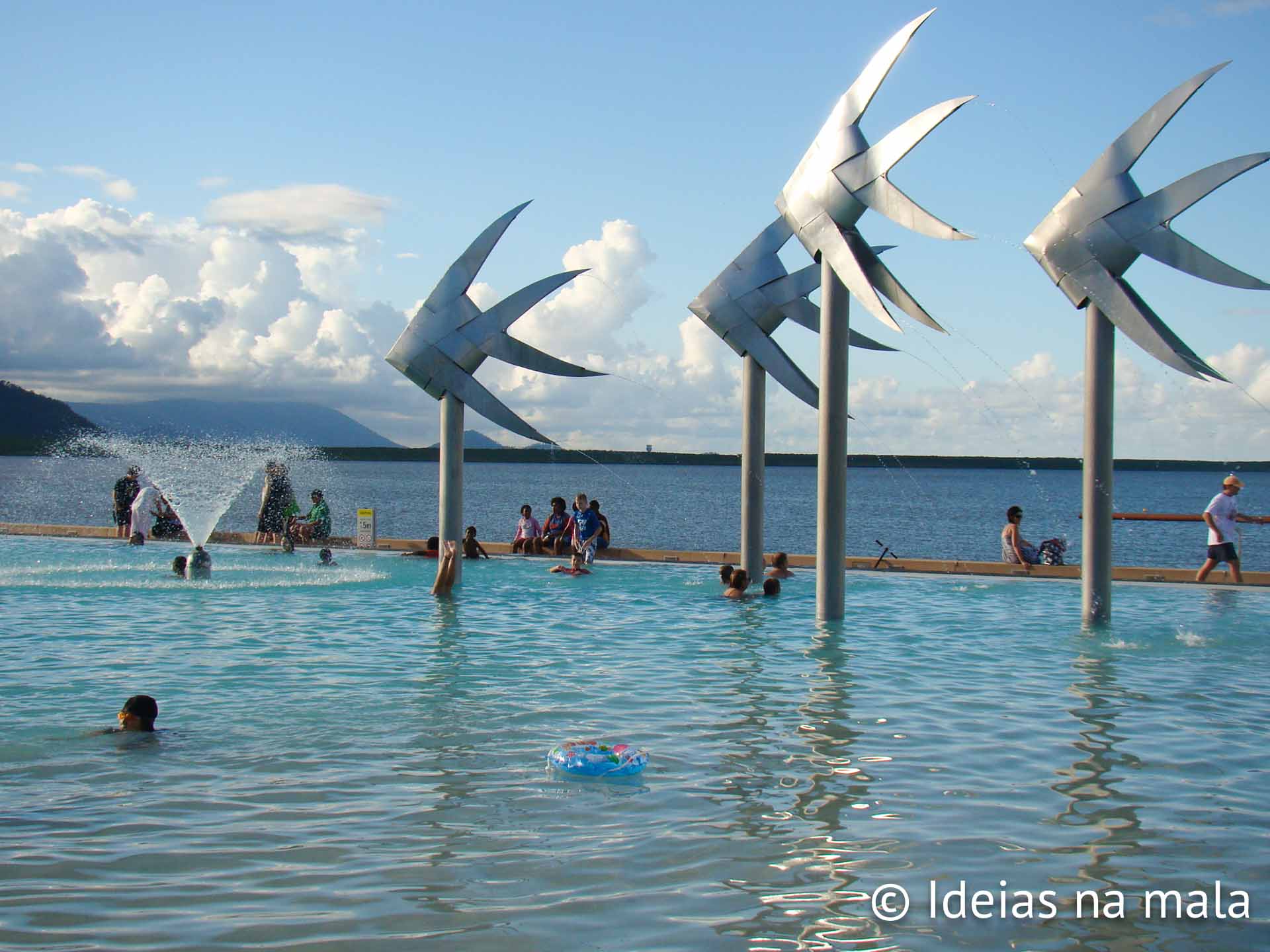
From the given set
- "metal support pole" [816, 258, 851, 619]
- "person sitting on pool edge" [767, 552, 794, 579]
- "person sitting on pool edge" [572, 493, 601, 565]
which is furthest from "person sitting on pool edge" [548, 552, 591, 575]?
"metal support pole" [816, 258, 851, 619]

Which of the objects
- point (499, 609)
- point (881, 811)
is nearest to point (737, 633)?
point (499, 609)

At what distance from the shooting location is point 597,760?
26.4ft

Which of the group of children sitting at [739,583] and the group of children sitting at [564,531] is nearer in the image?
the group of children sitting at [739,583]

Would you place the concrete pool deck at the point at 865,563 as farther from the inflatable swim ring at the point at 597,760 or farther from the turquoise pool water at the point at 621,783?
the inflatable swim ring at the point at 597,760

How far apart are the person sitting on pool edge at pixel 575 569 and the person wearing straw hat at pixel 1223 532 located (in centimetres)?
1033

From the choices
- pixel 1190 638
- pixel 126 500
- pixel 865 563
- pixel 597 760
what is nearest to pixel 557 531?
pixel 865 563

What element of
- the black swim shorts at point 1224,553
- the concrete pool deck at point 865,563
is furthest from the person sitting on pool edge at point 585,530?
the black swim shorts at point 1224,553

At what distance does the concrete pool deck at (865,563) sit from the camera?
2052 centimetres

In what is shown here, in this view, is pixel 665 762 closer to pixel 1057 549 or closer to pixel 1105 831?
pixel 1105 831

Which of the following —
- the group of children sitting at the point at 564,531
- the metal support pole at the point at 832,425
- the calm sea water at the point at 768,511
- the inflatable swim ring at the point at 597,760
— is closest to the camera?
the inflatable swim ring at the point at 597,760

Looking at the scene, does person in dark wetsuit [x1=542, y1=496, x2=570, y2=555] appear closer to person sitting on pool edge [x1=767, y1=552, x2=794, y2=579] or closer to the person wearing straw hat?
person sitting on pool edge [x1=767, y1=552, x2=794, y2=579]

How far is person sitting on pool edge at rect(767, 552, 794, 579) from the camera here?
2083 cm

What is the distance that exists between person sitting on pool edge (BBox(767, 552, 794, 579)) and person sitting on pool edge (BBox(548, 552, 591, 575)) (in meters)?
3.32

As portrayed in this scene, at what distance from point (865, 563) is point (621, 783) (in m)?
15.4
